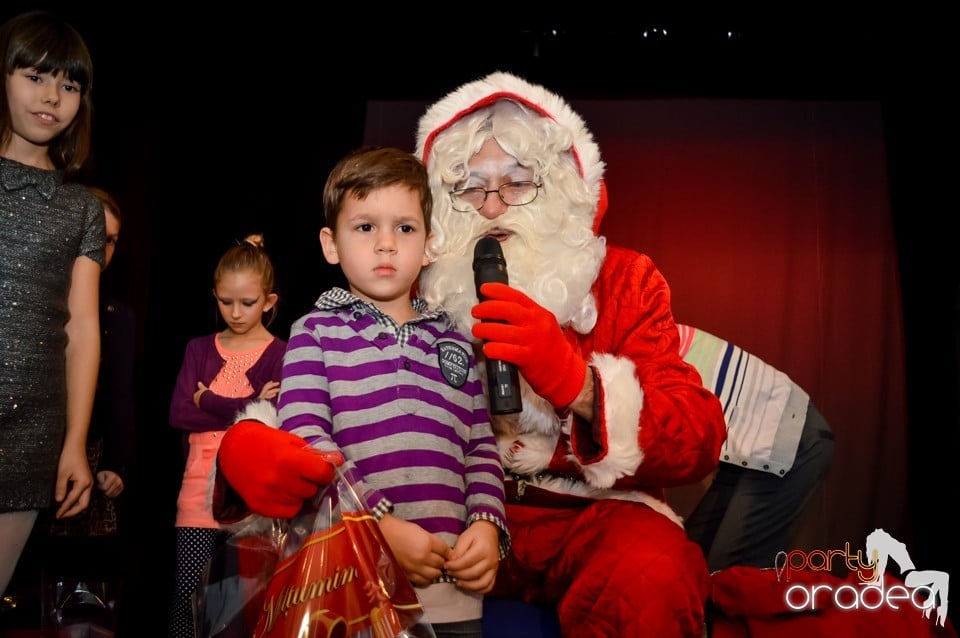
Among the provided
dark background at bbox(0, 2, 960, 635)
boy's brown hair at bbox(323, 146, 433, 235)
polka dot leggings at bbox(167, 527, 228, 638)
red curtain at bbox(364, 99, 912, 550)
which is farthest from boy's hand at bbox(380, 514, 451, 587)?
red curtain at bbox(364, 99, 912, 550)

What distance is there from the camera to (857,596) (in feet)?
5.64

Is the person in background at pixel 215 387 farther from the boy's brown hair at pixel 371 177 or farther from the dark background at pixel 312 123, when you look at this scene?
the boy's brown hair at pixel 371 177

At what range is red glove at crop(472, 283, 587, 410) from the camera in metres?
1.32

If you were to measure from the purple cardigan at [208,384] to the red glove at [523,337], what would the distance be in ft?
4.66

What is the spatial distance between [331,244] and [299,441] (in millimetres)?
468

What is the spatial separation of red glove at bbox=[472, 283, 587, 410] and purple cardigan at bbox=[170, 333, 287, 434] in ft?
4.66

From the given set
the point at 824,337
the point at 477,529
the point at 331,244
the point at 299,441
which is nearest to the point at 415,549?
the point at 477,529

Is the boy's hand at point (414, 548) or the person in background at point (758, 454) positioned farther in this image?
the person in background at point (758, 454)

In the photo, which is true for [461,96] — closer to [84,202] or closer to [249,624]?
[84,202]

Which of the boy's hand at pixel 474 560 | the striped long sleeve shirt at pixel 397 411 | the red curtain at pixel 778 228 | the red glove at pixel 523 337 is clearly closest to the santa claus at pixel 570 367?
the red glove at pixel 523 337

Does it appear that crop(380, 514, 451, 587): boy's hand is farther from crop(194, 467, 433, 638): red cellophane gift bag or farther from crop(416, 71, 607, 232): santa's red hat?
crop(416, 71, 607, 232): santa's red hat

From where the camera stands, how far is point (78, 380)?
1.75 m

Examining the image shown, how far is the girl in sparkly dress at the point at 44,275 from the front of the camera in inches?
61.6

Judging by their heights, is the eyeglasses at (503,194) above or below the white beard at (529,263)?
above
